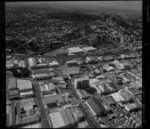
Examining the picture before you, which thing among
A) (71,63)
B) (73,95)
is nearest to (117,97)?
(73,95)

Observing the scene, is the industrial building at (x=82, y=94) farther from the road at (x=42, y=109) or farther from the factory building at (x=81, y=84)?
the road at (x=42, y=109)

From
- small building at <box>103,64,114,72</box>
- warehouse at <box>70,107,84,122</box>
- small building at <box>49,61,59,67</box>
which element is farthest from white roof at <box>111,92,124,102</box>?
small building at <box>49,61,59,67</box>

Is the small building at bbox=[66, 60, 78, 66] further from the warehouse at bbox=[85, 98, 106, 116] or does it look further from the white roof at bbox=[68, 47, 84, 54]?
the warehouse at bbox=[85, 98, 106, 116]

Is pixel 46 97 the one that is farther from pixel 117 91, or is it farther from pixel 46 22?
pixel 46 22

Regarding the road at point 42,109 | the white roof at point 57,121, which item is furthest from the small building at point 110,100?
the road at point 42,109

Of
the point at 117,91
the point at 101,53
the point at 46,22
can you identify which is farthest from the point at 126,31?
the point at 46,22

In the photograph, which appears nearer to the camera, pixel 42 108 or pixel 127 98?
pixel 42 108

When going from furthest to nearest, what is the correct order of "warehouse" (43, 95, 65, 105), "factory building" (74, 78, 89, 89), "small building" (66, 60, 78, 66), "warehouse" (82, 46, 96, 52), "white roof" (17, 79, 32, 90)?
"warehouse" (82, 46, 96, 52)
"small building" (66, 60, 78, 66)
"factory building" (74, 78, 89, 89)
"white roof" (17, 79, 32, 90)
"warehouse" (43, 95, 65, 105)
